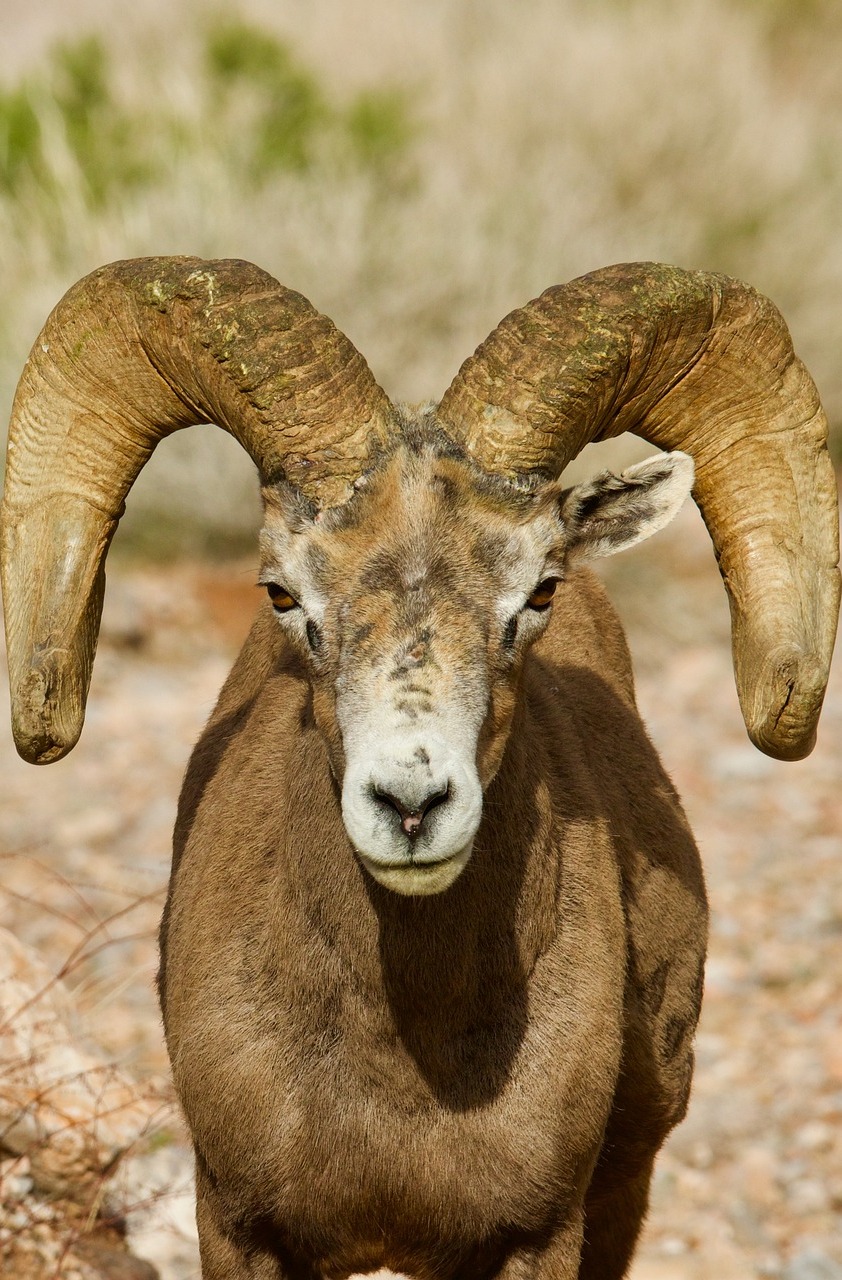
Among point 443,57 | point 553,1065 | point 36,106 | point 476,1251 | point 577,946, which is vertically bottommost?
point 476,1251

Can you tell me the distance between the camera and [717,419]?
561cm

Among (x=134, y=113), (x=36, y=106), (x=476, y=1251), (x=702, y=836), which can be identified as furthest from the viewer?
(x=134, y=113)

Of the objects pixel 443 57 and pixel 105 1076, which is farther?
pixel 443 57

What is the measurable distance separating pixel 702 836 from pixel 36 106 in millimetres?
11907

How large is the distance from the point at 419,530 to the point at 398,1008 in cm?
142

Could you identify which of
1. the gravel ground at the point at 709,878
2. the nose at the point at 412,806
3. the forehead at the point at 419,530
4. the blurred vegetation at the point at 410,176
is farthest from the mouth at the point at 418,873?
the blurred vegetation at the point at 410,176

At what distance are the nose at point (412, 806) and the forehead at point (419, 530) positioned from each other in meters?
0.66

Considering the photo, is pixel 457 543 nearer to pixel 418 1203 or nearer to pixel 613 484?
pixel 613 484

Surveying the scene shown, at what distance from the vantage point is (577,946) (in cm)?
526

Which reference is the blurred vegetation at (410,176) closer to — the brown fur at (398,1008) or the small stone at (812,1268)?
the small stone at (812,1268)

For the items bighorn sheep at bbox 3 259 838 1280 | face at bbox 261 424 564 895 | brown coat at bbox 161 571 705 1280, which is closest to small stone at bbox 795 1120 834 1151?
brown coat at bbox 161 571 705 1280

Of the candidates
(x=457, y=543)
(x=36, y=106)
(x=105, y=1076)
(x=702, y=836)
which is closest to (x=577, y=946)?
(x=457, y=543)

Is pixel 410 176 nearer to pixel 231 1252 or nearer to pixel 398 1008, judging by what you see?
pixel 398 1008

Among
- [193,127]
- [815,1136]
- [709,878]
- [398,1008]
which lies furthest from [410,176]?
[398,1008]
